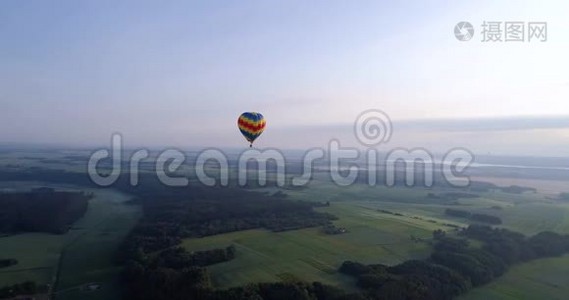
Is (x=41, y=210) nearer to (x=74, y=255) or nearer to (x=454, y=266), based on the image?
(x=74, y=255)

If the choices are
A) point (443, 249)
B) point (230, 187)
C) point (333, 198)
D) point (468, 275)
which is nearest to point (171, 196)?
point (230, 187)

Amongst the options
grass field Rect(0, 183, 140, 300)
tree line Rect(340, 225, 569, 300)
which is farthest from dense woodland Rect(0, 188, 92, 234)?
tree line Rect(340, 225, 569, 300)

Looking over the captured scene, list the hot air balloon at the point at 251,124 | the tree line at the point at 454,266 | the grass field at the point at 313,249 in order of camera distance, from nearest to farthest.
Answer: the tree line at the point at 454,266 → the grass field at the point at 313,249 → the hot air balloon at the point at 251,124

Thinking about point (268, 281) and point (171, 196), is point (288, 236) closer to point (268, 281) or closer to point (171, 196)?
point (268, 281)

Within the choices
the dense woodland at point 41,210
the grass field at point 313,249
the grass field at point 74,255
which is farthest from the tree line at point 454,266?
the dense woodland at point 41,210

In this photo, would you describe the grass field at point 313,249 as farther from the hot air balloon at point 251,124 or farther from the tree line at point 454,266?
the hot air balloon at point 251,124
